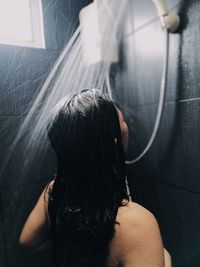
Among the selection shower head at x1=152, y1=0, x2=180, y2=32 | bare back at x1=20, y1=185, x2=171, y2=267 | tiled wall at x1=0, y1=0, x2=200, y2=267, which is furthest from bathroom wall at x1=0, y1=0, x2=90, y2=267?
bare back at x1=20, y1=185, x2=171, y2=267

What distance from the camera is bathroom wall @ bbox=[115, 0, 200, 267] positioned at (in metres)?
0.97

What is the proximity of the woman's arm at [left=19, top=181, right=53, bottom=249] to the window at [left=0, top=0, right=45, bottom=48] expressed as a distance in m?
0.48

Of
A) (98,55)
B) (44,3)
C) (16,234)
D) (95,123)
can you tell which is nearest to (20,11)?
(44,3)

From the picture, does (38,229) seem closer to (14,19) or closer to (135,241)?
(135,241)

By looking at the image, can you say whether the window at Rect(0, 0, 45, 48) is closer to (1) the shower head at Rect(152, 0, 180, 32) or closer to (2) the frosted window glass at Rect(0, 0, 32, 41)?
(2) the frosted window glass at Rect(0, 0, 32, 41)

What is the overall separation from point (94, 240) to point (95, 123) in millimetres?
275

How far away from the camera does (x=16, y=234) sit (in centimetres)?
98

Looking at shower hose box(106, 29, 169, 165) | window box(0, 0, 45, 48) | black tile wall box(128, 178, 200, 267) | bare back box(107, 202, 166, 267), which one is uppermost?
window box(0, 0, 45, 48)

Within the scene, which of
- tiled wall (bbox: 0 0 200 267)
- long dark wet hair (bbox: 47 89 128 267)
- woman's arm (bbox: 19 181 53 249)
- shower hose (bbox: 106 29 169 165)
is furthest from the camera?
shower hose (bbox: 106 29 169 165)

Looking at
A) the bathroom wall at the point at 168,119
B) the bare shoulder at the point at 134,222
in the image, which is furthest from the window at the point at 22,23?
the bare shoulder at the point at 134,222

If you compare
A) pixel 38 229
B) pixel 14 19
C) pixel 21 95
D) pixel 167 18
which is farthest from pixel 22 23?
pixel 38 229

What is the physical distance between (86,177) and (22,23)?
0.49 metres

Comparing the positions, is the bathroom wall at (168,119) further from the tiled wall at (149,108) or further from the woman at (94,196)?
the woman at (94,196)

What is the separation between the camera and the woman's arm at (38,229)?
2.56 feet
